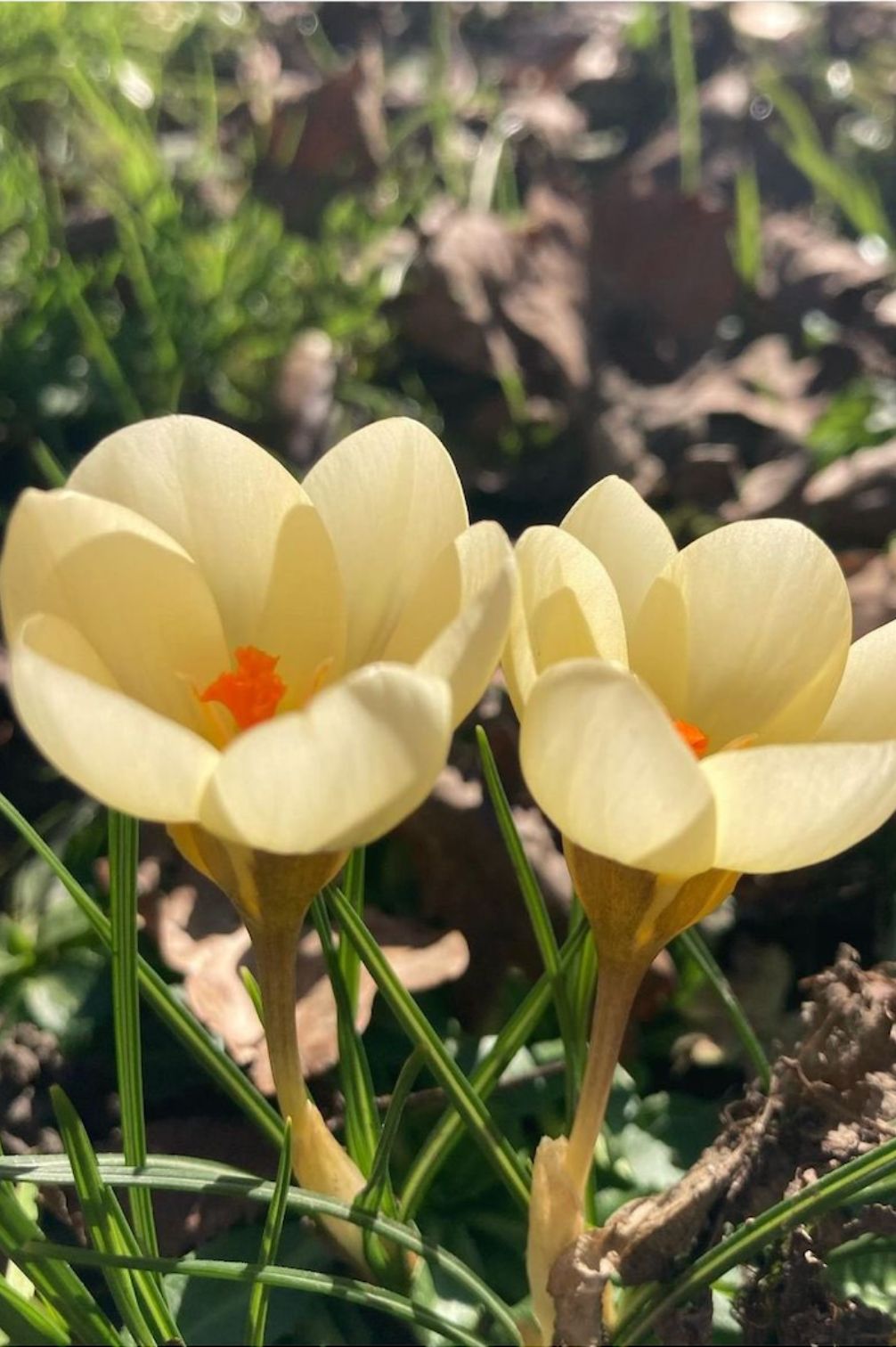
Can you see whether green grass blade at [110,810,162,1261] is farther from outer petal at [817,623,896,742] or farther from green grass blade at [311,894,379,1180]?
outer petal at [817,623,896,742]

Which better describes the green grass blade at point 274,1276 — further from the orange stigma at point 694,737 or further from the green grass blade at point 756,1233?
the orange stigma at point 694,737

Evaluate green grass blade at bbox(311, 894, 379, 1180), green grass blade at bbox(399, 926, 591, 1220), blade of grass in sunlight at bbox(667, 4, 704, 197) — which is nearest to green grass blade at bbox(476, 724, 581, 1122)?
green grass blade at bbox(399, 926, 591, 1220)

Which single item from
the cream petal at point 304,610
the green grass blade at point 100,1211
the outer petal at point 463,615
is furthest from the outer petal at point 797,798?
the green grass blade at point 100,1211

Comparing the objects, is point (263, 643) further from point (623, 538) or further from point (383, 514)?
point (623, 538)

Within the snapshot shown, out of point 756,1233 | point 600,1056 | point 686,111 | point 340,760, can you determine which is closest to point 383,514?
point 340,760

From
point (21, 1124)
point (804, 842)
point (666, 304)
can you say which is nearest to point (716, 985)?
point (804, 842)

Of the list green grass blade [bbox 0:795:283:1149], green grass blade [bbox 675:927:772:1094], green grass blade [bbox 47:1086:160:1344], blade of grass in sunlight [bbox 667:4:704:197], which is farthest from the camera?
blade of grass in sunlight [bbox 667:4:704:197]
